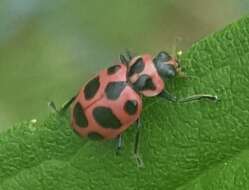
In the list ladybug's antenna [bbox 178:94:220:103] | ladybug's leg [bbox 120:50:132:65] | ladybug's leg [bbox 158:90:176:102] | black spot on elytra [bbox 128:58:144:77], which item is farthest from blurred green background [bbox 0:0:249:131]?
ladybug's antenna [bbox 178:94:220:103]

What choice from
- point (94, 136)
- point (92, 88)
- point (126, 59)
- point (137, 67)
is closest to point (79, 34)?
point (126, 59)

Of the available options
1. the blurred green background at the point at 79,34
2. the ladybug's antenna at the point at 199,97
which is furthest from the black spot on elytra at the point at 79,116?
the blurred green background at the point at 79,34

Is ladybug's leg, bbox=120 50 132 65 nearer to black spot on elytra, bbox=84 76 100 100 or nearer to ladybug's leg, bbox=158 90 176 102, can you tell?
black spot on elytra, bbox=84 76 100 100

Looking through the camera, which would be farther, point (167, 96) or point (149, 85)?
point (149, 85)

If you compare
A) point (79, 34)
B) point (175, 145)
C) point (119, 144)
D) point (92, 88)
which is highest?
point (79, 34)

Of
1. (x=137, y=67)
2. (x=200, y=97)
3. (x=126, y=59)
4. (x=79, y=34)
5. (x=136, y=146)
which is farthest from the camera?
(x=79, y=34)

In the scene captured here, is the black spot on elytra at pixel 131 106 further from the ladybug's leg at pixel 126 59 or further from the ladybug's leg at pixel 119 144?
the ladybug's leg at pixel 126 59

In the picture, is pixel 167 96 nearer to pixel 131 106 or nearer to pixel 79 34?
pixel 131 106

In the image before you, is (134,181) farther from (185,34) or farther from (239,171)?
(185,34)
